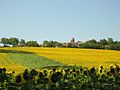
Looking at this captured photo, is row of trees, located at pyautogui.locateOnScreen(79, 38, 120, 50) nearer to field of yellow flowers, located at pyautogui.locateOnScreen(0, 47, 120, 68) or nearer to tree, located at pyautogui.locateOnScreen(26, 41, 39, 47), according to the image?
tree, located at pyautogui.locateOnScreen(26, 41, 39, 47)

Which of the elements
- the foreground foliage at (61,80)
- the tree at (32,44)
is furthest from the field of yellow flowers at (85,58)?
the tree at (32,44)

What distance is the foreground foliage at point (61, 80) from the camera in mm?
9078

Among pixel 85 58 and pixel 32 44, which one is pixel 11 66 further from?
pixel 32 44

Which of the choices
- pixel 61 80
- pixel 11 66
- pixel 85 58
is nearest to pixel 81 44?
pixel 85 58

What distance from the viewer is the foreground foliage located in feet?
29.8

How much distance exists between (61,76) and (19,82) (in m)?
1.36

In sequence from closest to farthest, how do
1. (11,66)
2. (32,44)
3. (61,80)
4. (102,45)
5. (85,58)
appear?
1. (61,80)
2. (11,66)
3. (85,58)
4. (102,45)
5. (32,44)

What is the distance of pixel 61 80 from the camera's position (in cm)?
980

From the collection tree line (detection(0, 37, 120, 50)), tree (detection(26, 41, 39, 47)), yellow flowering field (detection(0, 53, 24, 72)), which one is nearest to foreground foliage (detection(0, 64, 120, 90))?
yellow flowering field (detection(0, 53, 24, 72))

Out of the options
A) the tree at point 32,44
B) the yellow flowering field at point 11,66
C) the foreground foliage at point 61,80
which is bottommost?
the yellow flowering field at point 11,66

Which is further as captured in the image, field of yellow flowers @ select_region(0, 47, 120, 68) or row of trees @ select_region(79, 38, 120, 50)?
row of trees @ select_region(79, 38, 120, 50)

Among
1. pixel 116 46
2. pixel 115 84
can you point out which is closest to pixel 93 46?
pixel 116 46

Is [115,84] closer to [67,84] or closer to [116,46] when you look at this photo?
[67,84]

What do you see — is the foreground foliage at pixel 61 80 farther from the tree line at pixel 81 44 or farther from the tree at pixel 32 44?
the tree at pixel 32 44
